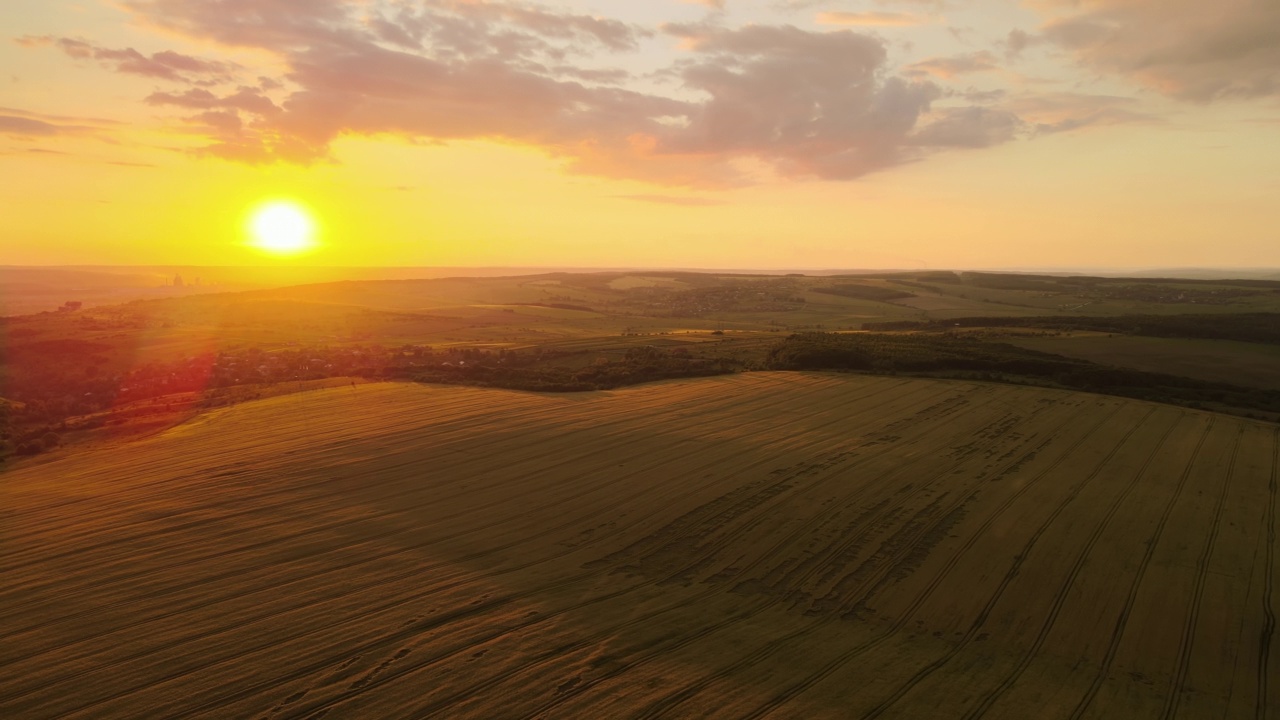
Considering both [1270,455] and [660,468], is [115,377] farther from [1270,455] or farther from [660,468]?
[1270,455]

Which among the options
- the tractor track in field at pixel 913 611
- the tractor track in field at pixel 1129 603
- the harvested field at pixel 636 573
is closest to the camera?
the tractor track in field at pixel 913 611

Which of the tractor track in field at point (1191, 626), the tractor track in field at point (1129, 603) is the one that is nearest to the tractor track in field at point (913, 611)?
the tractor track in field at point (1129, 603)

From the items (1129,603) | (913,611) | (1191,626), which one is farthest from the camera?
(1129,603)

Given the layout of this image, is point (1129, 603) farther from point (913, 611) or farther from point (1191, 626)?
point (913, 611)

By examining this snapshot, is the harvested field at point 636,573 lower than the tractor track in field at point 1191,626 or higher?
higher

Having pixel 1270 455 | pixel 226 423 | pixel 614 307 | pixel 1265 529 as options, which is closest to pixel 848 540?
pixel 1265 529

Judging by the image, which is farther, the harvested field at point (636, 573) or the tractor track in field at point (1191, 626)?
the tractor track in field at point (1191, 626)

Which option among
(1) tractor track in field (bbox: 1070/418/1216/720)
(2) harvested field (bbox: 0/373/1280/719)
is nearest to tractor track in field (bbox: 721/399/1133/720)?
(2) harvested field (bbox: 0/373/1280/719)

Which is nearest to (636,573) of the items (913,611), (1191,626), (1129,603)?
(913,611)

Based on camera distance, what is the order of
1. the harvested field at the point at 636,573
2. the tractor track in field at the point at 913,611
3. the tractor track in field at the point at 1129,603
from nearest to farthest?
the tractor track in field at the point at 913,611 < the harvested field at the point at 636,573 < the tractor track in field at the point at 1129,603

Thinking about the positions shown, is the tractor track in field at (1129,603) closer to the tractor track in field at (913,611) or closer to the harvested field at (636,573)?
the harvested field at (636,573)

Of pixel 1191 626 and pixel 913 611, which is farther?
pixel 913 611
